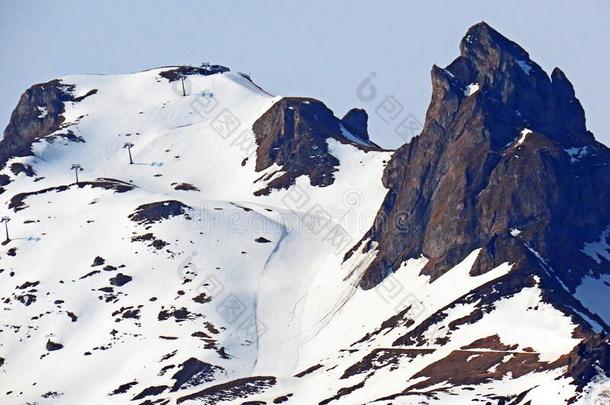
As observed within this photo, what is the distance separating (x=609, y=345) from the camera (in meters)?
192

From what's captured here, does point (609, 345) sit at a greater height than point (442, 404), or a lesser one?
greater

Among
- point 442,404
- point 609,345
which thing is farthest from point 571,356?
point 442,404

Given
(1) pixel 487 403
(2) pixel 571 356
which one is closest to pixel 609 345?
(2) pixel 571 356

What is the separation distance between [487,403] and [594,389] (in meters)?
15.3

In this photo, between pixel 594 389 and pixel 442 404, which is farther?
pixel 442 404

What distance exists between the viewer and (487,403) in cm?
19575

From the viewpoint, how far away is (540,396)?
618 ft

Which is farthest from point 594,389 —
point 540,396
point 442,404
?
point 442,404

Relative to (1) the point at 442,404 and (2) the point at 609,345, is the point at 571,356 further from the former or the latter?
(1) the point at 442,404

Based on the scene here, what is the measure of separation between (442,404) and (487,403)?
648 centimetres

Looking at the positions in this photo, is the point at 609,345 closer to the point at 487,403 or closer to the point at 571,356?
the point at 571,356

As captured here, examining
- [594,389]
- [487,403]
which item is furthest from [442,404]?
[594,389]

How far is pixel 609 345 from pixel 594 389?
813 centimetres

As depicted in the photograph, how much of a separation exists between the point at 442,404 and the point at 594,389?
858 inches
